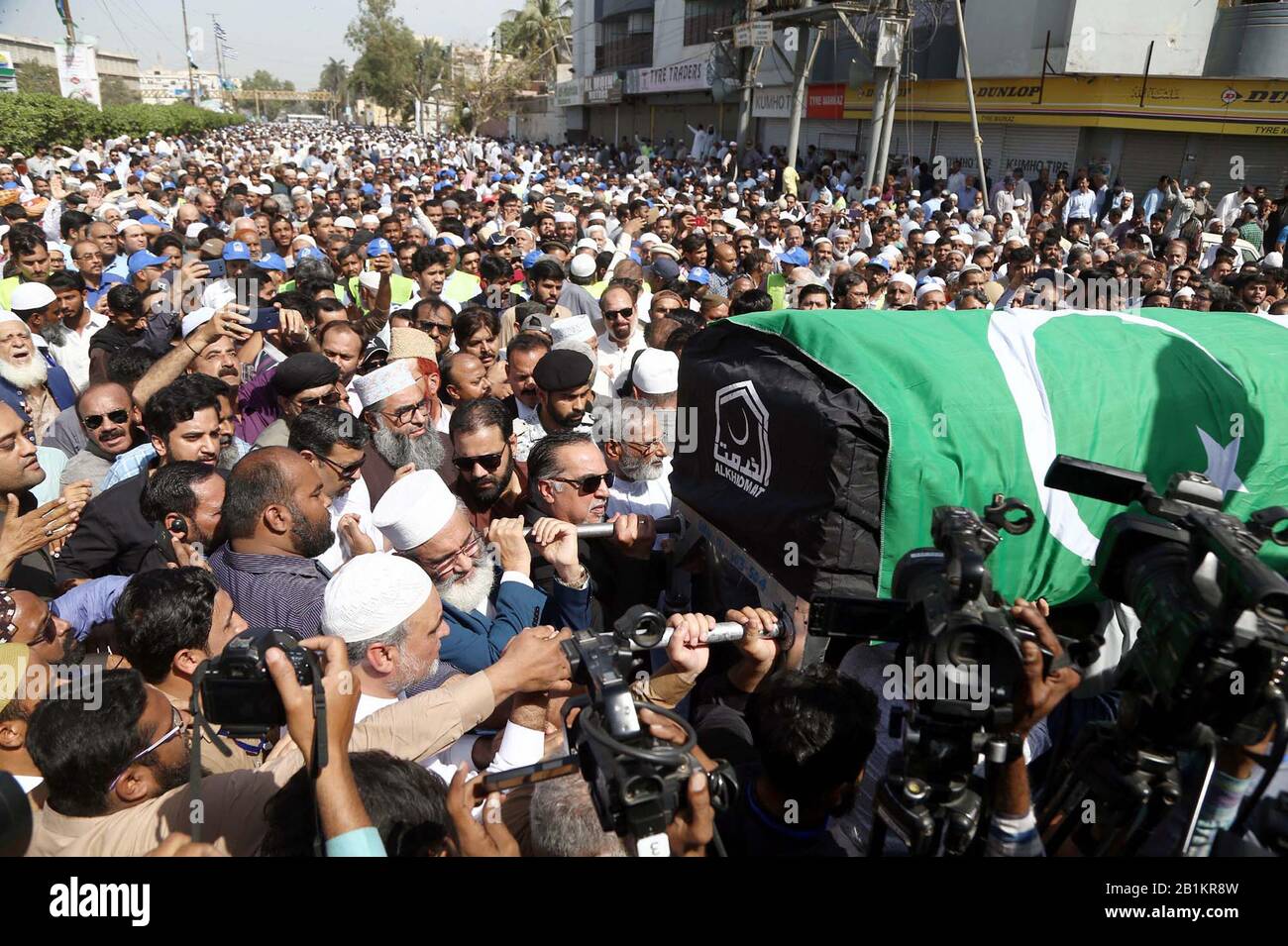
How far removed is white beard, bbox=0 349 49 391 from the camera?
15.1ft

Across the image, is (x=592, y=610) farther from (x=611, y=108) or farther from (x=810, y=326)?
(x=611, y=108)

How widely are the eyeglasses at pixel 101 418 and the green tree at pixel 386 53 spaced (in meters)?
69.2

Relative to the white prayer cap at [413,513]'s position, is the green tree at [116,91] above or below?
above

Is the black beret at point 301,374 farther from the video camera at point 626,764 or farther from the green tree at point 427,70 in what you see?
the green tree at point 427,70

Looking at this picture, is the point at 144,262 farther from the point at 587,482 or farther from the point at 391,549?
the point at 587,482

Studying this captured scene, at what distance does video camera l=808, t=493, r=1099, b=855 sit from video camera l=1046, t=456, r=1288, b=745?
6.9 inches

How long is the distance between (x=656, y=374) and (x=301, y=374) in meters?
1.76

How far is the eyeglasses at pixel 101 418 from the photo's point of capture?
154 inches

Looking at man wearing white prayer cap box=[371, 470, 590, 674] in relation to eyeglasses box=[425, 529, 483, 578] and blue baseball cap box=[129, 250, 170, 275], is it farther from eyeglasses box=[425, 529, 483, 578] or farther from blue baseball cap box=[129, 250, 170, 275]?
blue baseball cap box=[129, 250, 170, 275]

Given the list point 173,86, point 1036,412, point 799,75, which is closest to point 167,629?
point 1036,412

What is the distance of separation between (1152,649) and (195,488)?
10.2 ft

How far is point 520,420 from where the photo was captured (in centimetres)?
449

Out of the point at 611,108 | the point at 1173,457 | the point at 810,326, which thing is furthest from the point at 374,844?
the point at 611,108

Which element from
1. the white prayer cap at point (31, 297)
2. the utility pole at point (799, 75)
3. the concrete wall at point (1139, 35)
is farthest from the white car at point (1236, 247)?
the white prayer cap at point (31, 297)
